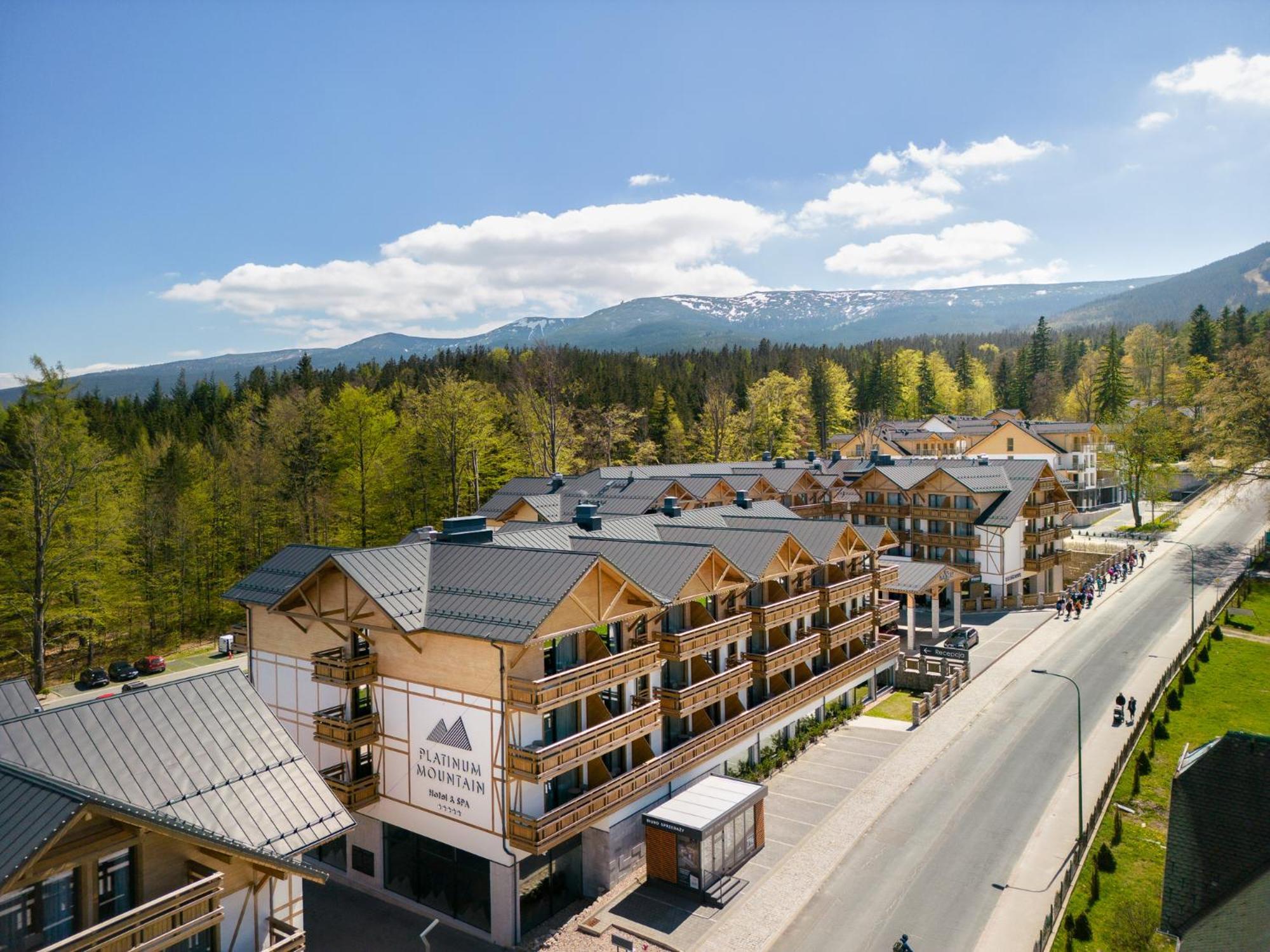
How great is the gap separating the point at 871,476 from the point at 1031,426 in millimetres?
39128

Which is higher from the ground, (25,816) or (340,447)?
(340,447)

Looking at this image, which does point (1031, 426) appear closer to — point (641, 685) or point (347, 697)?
point (641, 685)

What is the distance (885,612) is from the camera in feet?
142

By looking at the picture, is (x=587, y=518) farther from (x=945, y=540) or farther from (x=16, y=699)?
(x=945, y=540)

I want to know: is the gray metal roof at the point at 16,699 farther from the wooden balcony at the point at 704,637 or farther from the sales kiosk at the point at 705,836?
the wooden balcony at the point at 704,637

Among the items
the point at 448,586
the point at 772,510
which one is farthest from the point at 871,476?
the point at 448,586

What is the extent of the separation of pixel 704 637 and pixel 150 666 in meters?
40.2

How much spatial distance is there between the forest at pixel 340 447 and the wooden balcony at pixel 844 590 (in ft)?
121

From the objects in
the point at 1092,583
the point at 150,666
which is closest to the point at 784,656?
the point at 1092,583

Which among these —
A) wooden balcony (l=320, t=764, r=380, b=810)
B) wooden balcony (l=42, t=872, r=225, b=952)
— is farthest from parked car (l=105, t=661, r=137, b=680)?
wooden balcony (l=42, t=872, r=225, b=952)

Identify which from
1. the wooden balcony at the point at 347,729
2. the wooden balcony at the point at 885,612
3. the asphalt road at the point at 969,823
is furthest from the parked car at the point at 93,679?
the wooden balcony at the point at 885,612

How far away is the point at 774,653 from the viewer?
3366cm

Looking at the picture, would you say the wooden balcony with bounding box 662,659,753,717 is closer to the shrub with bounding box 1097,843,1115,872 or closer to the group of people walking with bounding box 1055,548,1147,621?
the shrub with bounding box 1097,843,1115,872

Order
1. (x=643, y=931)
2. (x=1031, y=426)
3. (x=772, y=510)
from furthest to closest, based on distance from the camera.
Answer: (x=1031, y=426)
(x=772, y=510)
(x=643, y=931)
